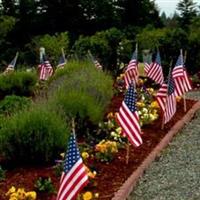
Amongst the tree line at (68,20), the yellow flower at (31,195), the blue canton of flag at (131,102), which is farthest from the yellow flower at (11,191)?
the tree line at (68,20)

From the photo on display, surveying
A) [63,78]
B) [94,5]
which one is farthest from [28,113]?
[94,5]

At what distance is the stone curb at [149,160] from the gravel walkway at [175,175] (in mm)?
63

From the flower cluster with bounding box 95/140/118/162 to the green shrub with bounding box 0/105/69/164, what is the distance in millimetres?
470

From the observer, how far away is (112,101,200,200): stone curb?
271 inches

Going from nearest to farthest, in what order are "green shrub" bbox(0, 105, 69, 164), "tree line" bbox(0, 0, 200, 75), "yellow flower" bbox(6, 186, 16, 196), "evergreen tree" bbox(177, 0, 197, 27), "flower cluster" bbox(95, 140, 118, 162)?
"yellow flower" bbox(6, 186, 16, 196) < "green shrub" bbox(0, 105, 69, 164) < "flower cluster" bbox(95, 140, 118, 162) < "tree line" bbox(0, 0, 200, 75) < "evergreen tree" bbox(177, 0, 197, 27)

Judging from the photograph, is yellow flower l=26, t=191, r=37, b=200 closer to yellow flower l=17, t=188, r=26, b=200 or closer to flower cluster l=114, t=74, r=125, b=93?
yellow flower l=17, t=188, r=26, b=200

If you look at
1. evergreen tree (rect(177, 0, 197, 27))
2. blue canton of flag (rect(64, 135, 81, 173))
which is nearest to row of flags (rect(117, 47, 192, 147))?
blue canton of flag (rect(64, 135, 81, 173))

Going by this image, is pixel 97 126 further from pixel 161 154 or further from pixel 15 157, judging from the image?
pixel 15 157

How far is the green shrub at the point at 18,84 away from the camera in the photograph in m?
15.4

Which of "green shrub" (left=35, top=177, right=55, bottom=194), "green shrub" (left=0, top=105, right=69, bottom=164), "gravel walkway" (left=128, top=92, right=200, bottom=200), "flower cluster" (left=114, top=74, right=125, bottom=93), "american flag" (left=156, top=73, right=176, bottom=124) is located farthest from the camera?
"flower cluster" (left=114, top=74, right=125, bottom=93)

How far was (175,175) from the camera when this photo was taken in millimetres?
7906

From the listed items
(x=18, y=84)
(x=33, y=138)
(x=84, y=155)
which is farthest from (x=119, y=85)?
(x=84, y=155)

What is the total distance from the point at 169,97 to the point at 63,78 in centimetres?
315

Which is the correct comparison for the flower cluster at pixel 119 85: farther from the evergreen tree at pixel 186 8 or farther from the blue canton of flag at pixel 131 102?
the evergreen tree at pixel 186 8
